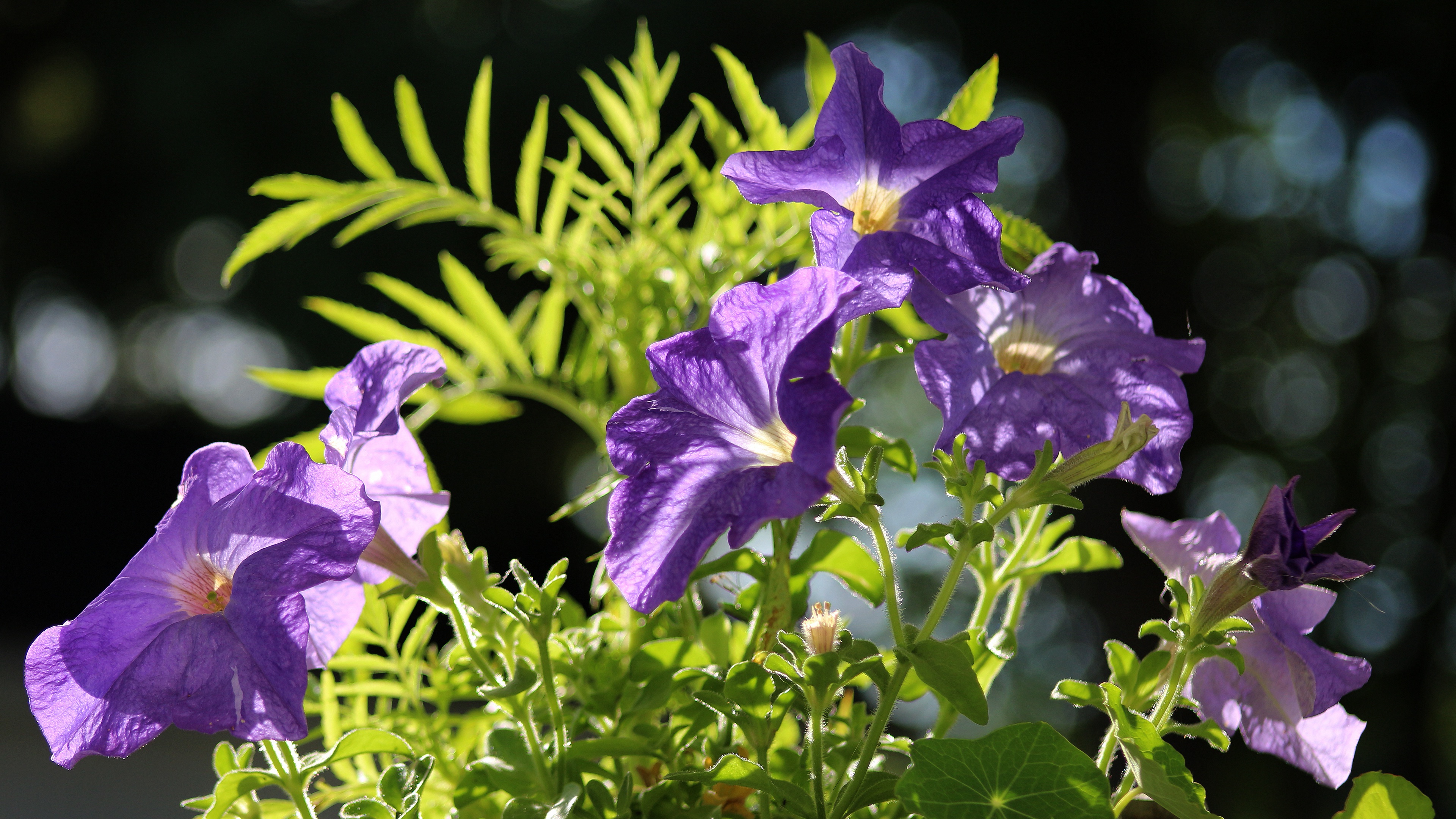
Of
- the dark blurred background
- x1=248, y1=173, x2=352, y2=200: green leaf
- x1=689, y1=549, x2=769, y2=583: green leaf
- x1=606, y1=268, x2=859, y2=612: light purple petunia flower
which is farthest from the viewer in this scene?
the dark blurred background

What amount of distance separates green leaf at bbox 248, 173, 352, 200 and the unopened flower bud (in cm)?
21

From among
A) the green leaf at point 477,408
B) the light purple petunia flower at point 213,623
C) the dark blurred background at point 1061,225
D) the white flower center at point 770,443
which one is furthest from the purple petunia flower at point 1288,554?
the dark blurred background at point 1061,225

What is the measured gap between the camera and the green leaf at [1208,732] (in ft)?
0.99

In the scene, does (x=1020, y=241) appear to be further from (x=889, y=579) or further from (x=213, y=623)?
(x=213, y=623)

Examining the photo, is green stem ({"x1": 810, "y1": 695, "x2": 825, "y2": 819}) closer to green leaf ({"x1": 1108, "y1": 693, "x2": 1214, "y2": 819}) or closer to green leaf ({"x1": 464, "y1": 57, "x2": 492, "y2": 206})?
green leaf ({"x1": 1108, "y1": 693, "x2": 1214, "y2": 819})

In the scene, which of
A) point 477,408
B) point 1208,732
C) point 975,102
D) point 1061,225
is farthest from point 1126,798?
point 1061,225

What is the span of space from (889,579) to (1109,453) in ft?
0.23

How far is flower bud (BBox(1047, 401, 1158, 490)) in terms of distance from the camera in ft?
0.89


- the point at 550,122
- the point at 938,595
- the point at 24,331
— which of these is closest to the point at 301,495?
the point at 938,595

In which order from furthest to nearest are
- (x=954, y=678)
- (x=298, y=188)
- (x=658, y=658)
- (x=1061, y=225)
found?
(x=1061, y=225)
(x=298, y=188)
(x=658, y=658)
(x=954, y=678)

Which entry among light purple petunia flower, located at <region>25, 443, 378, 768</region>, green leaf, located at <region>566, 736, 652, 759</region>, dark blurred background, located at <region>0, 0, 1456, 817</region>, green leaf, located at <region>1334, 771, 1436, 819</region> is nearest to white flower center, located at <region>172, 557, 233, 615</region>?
light purple petunia flower, located at <region>25, 443, 378, 768</region>

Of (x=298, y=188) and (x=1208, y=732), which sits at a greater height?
(x=298, y=188)

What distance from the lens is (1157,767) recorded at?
270 mm

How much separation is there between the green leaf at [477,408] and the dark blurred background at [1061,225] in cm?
193
